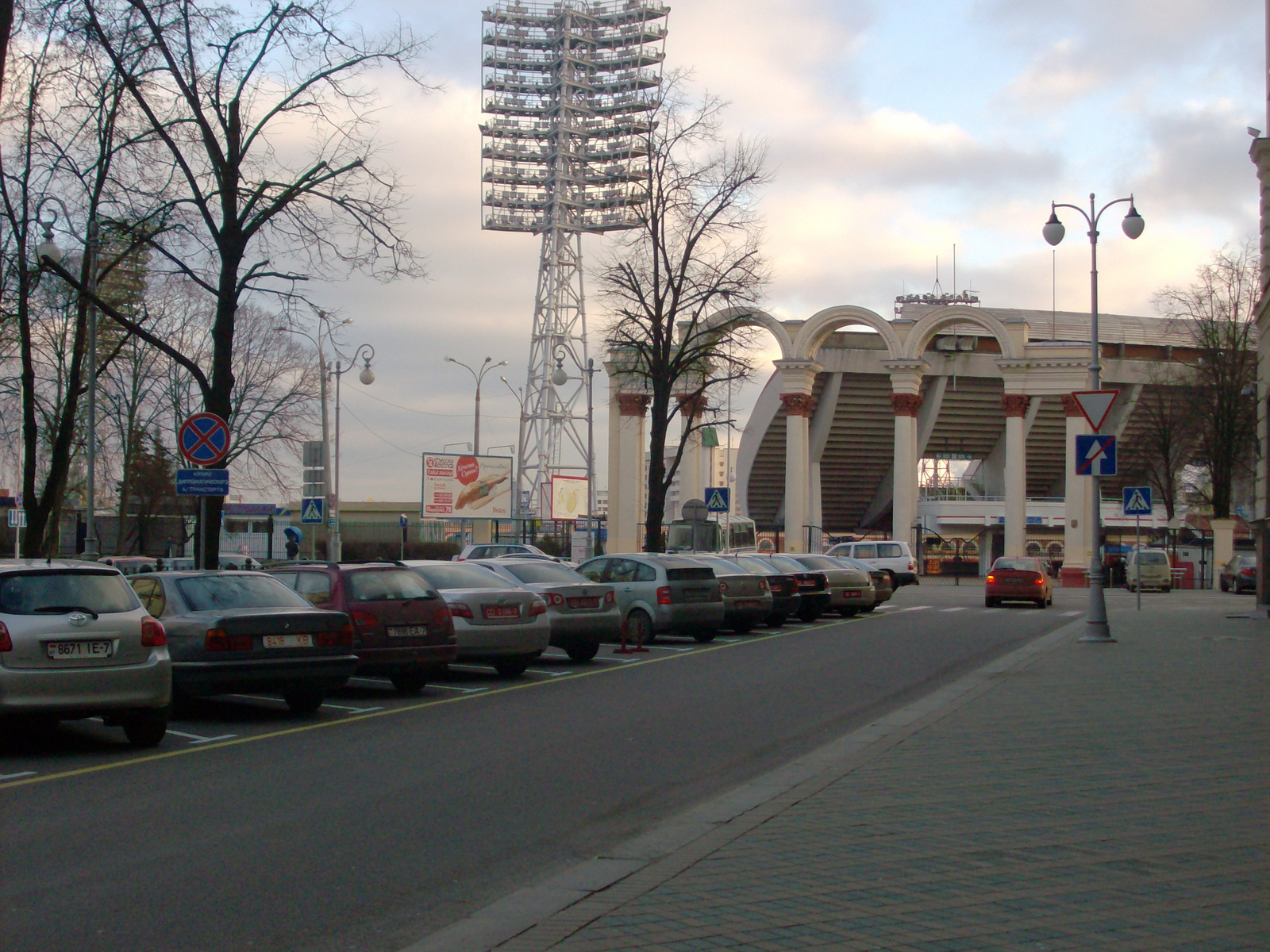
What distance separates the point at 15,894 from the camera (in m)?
6.09

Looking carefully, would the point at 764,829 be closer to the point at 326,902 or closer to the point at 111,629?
the point at 326,902

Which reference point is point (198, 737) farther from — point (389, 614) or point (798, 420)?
point (798, 420)

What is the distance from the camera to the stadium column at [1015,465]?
175 ft

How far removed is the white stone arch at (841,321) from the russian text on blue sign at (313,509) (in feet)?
88.6

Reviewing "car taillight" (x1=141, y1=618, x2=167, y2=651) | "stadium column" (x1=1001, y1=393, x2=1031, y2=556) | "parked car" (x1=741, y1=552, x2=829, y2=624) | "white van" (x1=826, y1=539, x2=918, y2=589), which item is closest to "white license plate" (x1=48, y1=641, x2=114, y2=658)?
"car taillight" (x1=141, y1=618, x2=167, y2=651)

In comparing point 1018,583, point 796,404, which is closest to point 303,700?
point 1018,583

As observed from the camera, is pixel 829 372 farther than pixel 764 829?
Yes

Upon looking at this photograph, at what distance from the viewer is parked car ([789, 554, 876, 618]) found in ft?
98.5

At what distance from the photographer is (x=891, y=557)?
40.2 meters

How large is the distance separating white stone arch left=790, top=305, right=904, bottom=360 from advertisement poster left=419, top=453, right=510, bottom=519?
15013mm

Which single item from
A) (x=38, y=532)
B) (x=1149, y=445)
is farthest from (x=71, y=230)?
(x=1149, y=445)

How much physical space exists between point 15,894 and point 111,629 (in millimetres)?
4619

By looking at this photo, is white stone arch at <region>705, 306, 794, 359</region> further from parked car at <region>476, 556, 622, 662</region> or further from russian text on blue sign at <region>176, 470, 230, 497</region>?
russian text on blue sign at <region>176, 470, 230, 497</region>

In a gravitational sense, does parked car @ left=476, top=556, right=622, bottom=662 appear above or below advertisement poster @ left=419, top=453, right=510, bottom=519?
below
